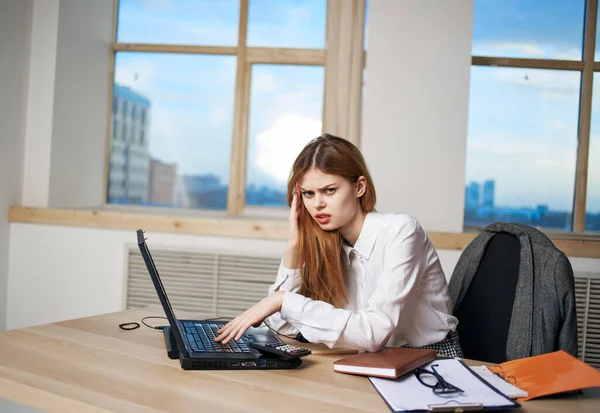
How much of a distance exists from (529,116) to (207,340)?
2.59 meters

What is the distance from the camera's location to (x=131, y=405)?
100 cm

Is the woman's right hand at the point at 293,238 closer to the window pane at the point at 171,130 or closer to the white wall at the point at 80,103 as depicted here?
the window pane at the point at 171,130

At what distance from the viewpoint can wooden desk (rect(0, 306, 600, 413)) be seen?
103 cm

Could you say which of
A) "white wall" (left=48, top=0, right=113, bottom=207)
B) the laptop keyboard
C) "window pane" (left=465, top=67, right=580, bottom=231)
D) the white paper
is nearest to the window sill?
"white wall" (left=48, top=0, right=113, bottom=207)

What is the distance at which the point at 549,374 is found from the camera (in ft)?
3.80

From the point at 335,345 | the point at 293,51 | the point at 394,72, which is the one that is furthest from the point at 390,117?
the point at 335,345

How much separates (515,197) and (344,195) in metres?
1.92

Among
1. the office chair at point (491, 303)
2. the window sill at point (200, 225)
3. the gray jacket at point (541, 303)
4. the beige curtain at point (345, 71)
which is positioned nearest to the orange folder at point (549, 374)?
the gray jacket at point (541, 303)

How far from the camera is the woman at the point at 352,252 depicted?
5.34 ft

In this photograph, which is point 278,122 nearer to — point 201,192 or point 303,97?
Result: point 303,97

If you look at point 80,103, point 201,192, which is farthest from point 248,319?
point 80,103

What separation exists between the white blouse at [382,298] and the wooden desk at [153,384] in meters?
0.09

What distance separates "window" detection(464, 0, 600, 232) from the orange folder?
6.99 feet

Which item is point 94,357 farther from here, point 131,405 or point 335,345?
point 335,345
